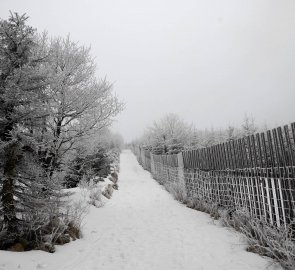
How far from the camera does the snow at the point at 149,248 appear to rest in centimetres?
455

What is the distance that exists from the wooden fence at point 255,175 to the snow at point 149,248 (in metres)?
0.80

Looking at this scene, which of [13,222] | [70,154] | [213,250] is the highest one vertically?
[70,154]

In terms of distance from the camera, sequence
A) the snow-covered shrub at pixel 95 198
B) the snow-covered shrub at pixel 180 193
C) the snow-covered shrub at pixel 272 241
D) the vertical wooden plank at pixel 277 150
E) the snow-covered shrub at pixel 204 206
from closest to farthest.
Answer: the snow-covered shrub at pixel 272 241
the vertical wooden plank at pixel 277 150
the snow-covered shrub at pixel 204 206
the snow-covered shrub at pixel 95 198
the snow-covered shrub at pixel 180 193

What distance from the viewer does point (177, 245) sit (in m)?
5.72

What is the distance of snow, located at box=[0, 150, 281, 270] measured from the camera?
14.9 feet

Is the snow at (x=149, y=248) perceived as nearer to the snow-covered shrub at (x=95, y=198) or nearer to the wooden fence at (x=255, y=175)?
the wooden fence at (x=255, y=175)

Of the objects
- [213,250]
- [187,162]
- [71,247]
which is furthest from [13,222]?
[187,162]

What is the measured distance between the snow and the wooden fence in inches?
31.6

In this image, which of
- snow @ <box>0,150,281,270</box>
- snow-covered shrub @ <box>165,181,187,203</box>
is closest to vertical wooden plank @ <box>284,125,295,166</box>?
snow @ <box>0,150,281,270</box>

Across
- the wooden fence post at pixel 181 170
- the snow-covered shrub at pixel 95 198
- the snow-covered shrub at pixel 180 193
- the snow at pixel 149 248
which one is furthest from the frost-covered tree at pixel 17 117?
the wooden fence post at pixel 181 170

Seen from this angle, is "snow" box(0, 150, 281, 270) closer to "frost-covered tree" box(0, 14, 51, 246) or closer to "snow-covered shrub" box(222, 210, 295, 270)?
"snow-covered shrub" box(222, 210, 295, 270)

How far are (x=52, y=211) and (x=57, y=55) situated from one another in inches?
216

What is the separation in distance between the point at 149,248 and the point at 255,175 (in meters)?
2.74

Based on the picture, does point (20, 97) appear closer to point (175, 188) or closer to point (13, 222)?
point (13, 222)
